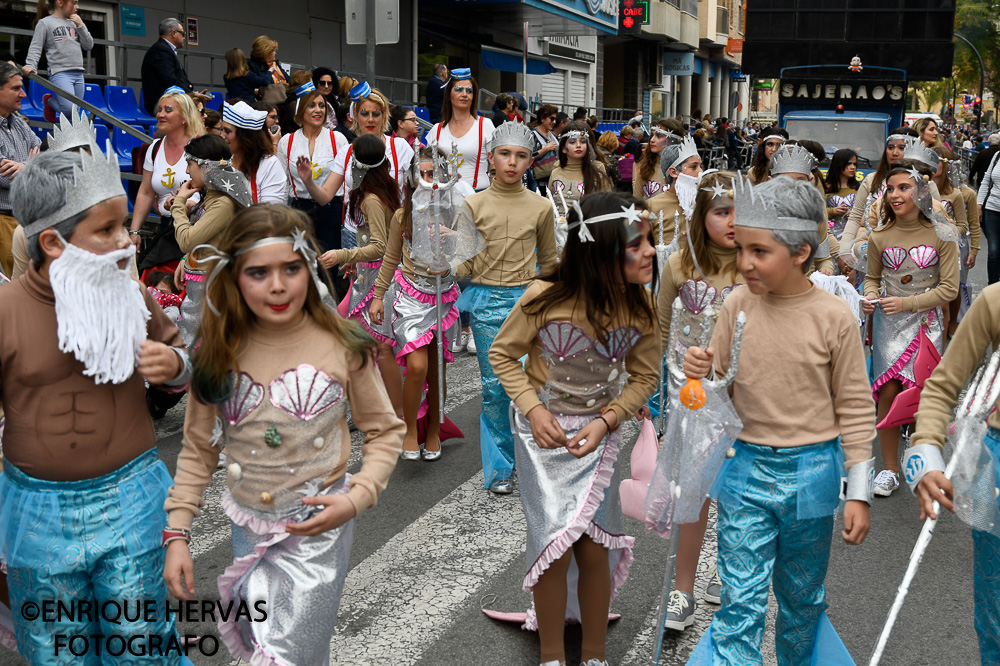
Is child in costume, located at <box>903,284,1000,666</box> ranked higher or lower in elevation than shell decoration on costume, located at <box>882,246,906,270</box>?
lower

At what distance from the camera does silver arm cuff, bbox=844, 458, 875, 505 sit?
9.88 ft

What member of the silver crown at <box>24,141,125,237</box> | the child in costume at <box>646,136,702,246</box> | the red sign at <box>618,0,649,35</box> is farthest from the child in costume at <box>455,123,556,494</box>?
the red sign at <box>618,0,649,35</box>

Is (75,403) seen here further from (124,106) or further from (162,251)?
(124,106)

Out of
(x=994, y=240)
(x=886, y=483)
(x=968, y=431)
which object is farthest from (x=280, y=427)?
(x=994, y=240)

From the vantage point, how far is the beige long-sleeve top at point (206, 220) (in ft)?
18.7

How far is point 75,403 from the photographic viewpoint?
2.81 metres

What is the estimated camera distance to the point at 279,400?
9.22 ft

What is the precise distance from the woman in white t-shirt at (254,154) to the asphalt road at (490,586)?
1.90m

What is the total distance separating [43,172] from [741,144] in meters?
29.9

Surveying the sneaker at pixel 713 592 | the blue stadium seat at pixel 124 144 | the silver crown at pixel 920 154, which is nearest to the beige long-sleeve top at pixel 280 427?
the sneaker at pixel 713 592

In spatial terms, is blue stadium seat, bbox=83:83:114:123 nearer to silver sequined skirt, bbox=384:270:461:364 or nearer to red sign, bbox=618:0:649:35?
silver sequined skirt, bbox=384:270:461:364

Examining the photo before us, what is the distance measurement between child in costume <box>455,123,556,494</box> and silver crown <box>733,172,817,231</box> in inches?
101

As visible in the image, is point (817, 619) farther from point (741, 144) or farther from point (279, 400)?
point (741, 144)

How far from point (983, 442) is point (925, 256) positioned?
3.12 metres
